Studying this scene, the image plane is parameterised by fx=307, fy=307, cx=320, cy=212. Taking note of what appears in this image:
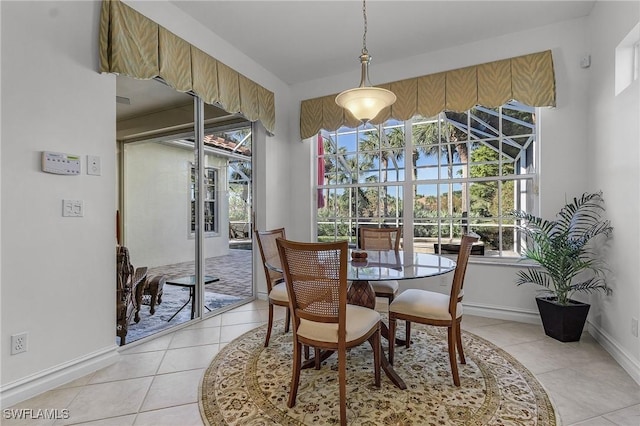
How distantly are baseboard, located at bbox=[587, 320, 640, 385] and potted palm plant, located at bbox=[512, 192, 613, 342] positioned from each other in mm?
157

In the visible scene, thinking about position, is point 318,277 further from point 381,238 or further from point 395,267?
point 381,238

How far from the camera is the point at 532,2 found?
270 cm

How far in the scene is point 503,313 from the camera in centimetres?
321

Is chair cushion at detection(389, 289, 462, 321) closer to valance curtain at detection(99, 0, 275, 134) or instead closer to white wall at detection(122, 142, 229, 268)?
white wall at detection(122, 142, 229, 268)

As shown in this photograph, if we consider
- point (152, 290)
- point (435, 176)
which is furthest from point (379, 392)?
point (435, 176)

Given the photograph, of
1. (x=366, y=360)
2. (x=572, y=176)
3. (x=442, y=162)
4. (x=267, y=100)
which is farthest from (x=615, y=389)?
(x=267, y=100)

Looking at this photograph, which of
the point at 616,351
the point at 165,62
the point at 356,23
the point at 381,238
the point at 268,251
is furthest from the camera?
the point at 381,238

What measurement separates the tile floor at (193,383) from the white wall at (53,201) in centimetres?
23

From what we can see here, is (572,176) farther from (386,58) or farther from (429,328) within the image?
(386,58)

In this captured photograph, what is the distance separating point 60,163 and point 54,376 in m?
1.35

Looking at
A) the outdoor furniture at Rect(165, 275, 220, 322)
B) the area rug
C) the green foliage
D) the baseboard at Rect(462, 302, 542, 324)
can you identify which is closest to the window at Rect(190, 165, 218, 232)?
the outdoor furniture at Rect(165, 275, 220, 322)

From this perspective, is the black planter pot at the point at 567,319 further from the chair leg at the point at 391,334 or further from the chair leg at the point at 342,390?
the chair leg at the point at 342,390

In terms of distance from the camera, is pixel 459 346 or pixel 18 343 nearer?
pixel 18 343

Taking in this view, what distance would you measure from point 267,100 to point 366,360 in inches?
125
